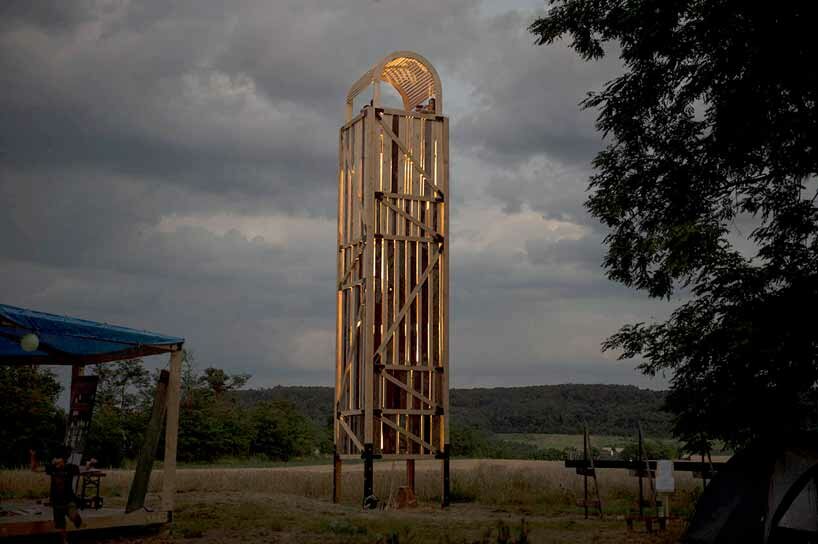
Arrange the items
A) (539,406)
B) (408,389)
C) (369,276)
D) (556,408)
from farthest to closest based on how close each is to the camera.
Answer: (539,406)
(556,408)
(408,389)
(369,276)

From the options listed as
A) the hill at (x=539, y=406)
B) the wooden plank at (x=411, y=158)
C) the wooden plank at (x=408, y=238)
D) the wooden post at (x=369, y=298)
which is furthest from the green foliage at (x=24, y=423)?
the hill at (x=539, y=406)

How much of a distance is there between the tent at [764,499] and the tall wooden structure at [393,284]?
748 centimetres

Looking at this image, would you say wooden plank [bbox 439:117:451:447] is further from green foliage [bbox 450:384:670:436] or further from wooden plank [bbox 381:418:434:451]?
green foliage [bbox 450:384:670:436]

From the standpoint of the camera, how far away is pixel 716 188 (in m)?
18.0

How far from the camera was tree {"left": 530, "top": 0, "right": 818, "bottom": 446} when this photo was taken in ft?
52.4

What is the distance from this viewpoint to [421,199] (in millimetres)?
20469

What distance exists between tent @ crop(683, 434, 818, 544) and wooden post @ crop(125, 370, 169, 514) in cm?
787

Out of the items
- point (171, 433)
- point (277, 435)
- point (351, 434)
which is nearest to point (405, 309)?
point (351, 434)

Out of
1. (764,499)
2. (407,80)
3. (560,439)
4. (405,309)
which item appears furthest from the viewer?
(560,439)

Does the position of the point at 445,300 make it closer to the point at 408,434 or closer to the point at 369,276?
the point at 369,276

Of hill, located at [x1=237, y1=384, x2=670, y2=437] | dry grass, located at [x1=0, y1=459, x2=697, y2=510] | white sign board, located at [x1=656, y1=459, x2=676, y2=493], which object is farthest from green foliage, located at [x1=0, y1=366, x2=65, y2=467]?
hill, located at [x1=237, y1=384, x2=670, y2=437]

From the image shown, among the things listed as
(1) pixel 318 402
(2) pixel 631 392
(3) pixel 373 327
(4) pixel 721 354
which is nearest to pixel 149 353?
(3) pixel 373 327

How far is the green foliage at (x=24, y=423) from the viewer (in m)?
32.1

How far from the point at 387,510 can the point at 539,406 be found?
56894mm
